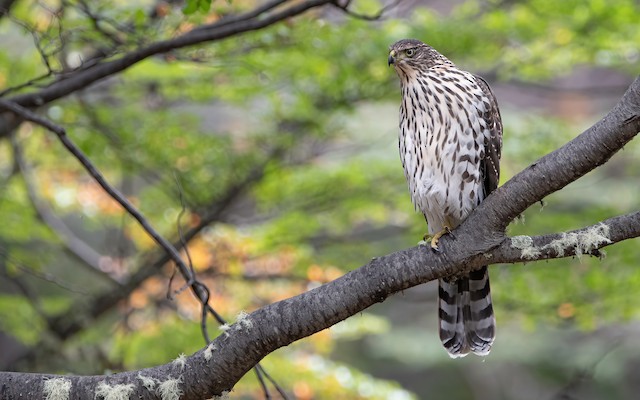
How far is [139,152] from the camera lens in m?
6.10

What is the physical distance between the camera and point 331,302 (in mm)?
2871

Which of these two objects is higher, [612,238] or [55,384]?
[612,238]

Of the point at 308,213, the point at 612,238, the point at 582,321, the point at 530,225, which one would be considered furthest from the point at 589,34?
the point at 612,238

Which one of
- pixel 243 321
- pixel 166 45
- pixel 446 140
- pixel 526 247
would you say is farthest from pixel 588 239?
pixel 166 45

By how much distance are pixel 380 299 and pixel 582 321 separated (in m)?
3.57

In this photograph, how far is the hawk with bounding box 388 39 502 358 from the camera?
391cm

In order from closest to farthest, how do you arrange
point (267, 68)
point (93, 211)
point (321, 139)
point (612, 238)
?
point (612, 238) → point (267, 68) → point (321, 139) → point (93, 211)

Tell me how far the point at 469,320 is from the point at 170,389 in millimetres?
1781

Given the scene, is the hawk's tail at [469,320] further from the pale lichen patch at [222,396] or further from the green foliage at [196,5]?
the green foliage at [196,5]

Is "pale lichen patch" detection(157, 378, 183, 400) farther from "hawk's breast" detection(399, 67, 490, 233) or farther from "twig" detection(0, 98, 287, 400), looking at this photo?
"hawk's breast" detection(399, 67, 490, 233)

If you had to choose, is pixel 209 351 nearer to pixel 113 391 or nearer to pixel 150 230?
pixel 113 391

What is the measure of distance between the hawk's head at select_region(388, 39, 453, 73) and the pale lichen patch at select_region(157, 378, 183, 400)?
1.94 metres

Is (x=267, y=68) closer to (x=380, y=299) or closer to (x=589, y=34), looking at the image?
(x=589, y=34)

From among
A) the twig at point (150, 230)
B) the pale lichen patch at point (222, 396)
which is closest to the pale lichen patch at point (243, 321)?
the pale lichen patch at point (222, 396)
